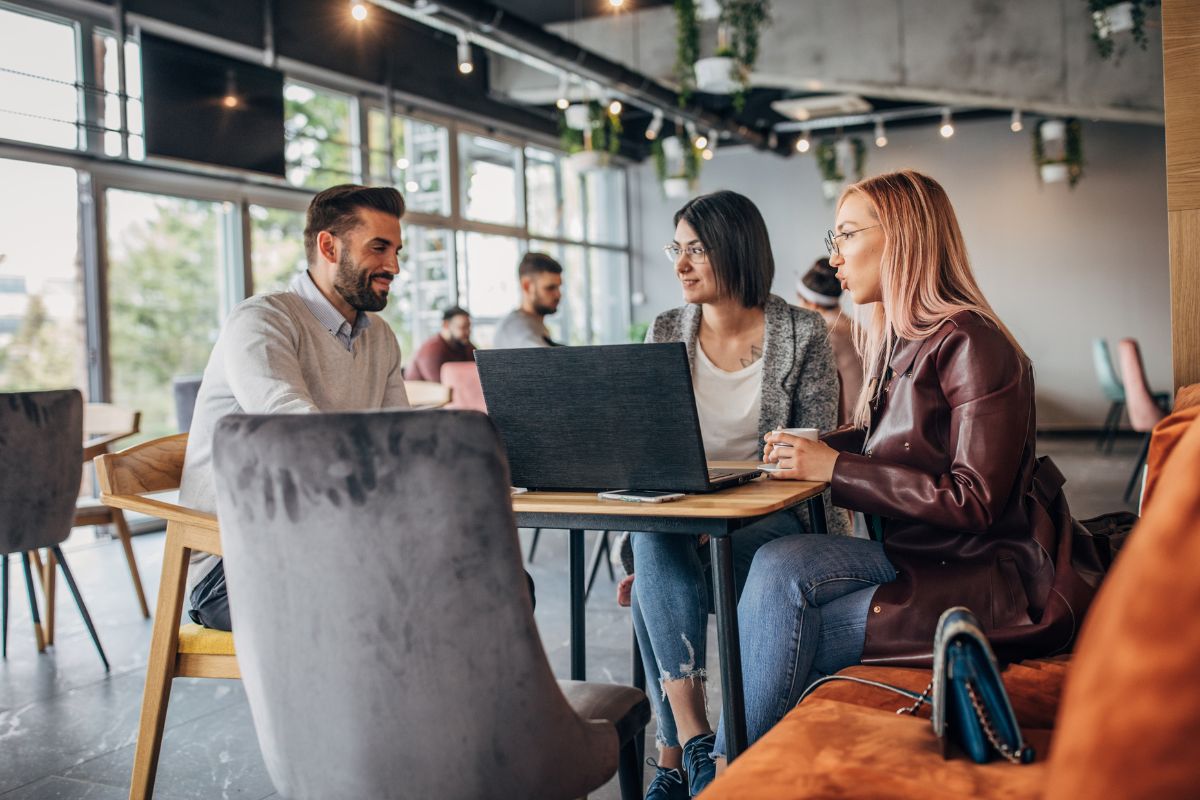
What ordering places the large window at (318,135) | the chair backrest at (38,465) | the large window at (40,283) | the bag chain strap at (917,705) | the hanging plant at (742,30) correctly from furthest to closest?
1. the large window at (318,135)
2. the hanging plant at (742,30)
3. the large window at (40,283)
4. the chair backrest at (38,465)
5. the bag chain strap at (917,705)

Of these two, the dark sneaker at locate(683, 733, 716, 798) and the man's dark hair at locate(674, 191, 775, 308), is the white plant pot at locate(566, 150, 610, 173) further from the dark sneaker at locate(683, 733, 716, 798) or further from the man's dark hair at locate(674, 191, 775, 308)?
the dark sneaker at locate(683, 733, 716, 798)

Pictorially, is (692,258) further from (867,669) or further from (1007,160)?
(1007,160)

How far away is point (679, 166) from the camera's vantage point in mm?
10047

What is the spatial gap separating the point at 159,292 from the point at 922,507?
628 cm

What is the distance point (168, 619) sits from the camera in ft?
6.10

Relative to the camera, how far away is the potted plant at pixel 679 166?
392 inches

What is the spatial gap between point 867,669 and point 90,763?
6.70ft

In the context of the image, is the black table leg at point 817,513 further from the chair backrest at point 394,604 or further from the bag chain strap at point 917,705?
the chair backrest at point 394,604

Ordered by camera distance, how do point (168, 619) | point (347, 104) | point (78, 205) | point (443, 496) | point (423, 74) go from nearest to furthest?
point (443, 496) → point (168, 619) → point (78, 205) → point (347, 104) → point (423, 74)

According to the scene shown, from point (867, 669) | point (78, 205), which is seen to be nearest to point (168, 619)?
point (867, 669)

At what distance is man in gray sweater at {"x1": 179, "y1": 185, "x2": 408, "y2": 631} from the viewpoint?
208 cm

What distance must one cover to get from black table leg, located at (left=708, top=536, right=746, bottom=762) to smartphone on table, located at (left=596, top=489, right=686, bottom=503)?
0.10 m

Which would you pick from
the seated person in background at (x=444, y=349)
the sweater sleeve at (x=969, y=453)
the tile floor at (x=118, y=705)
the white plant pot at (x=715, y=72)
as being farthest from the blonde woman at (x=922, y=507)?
the white plant pot at (x=715, y=72)

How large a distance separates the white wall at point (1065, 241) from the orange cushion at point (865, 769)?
10.4m
